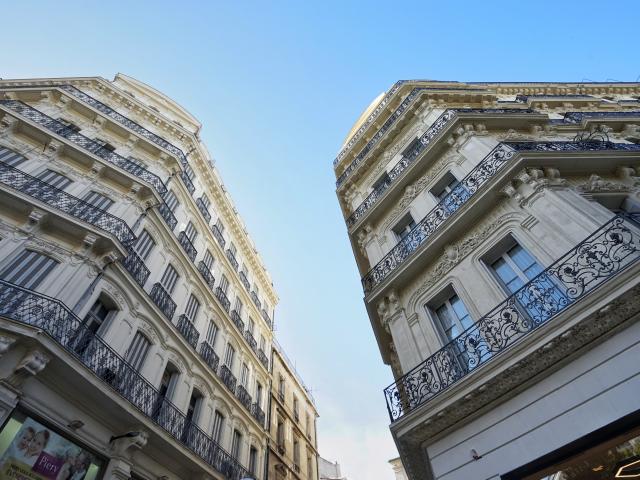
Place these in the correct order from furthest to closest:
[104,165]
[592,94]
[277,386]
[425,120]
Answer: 1. [277,386]
2. [592,94]
3. [425,120]
4. [104,165]

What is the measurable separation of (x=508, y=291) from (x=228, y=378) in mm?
11438

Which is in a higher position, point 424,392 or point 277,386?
point 277,386

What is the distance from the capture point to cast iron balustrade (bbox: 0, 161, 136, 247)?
9922 mm

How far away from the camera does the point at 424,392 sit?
7.20m

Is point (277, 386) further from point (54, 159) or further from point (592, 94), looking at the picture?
point (592, 94)

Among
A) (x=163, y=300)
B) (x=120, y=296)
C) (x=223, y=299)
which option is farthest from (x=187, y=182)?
(x=120, y=296)

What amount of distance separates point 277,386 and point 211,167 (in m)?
12.6

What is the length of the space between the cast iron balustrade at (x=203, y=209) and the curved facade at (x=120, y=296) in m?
0.11

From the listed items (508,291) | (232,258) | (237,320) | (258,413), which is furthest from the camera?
(232,258)

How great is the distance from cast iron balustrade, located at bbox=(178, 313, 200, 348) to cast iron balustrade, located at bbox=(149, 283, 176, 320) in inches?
19.5

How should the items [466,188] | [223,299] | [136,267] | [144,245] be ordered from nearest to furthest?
1. [466,188]
2. [136,267]
3. [144,245]
4. [223,299]

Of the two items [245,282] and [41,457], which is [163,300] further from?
[245,282]

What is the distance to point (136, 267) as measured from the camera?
450 inches

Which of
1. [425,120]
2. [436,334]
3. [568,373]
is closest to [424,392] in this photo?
[436,334]
